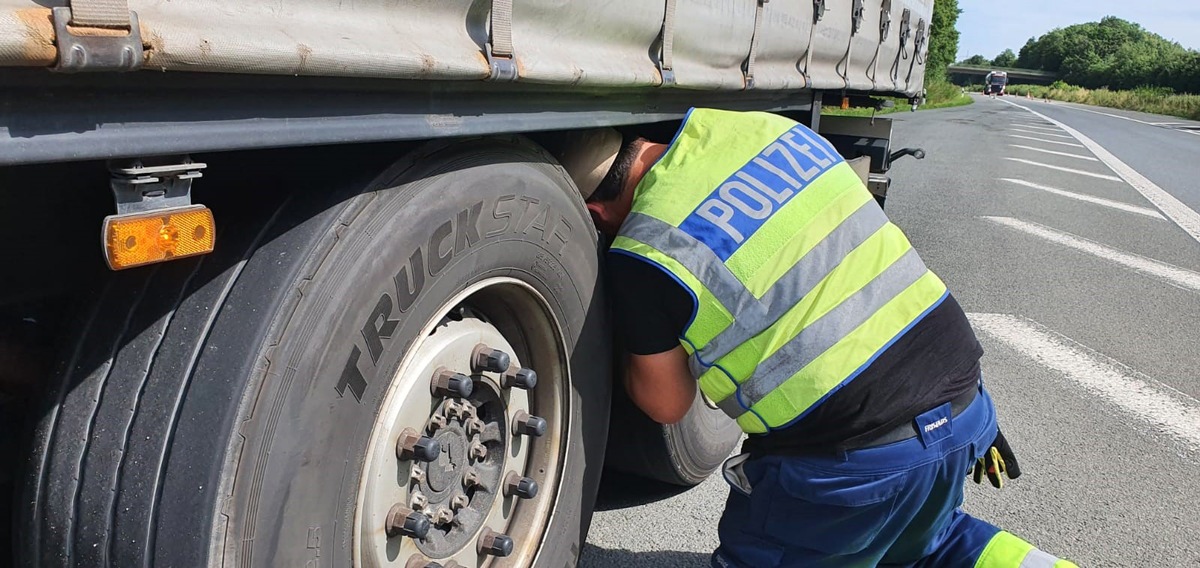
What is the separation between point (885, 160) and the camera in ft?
21.3

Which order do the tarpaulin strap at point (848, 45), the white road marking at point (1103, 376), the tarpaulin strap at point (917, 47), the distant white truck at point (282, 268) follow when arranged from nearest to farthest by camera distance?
1. the distant white truck at point (282, 268)
2. the white road marking at point (1103, 376)
3. the tarpaulin strap at point (848, 45)
4. the tarpaulin strap at point (917, 47)

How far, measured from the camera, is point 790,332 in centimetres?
202

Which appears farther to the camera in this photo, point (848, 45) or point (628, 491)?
point (848, 45)

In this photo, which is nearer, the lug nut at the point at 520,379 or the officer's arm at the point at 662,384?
the lug nut at the point at 520,379

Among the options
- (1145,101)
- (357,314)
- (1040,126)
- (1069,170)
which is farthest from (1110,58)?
(357,314)

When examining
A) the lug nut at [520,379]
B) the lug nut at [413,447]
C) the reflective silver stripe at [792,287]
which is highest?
the reflective silver stripe at [792,287]

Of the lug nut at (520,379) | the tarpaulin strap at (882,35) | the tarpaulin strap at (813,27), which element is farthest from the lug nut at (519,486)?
the tarpaulin strap at (882,35)

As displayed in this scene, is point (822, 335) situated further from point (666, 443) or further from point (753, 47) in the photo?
point (753, 47)

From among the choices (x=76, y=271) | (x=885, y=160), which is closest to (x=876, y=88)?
(x=885, y=160)

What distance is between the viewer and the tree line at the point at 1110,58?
69.1 m

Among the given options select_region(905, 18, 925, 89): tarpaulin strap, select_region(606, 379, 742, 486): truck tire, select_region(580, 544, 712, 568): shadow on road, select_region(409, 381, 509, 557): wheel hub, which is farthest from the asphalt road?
select_region(905, 18, 925, 89): tarpaulin strap

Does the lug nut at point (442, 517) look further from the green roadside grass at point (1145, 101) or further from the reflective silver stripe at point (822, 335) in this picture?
the green roadside grass at point (1145, 101)

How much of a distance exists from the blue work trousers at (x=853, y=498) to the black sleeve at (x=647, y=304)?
1.38 feet

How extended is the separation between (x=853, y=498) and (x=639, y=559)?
95cm
